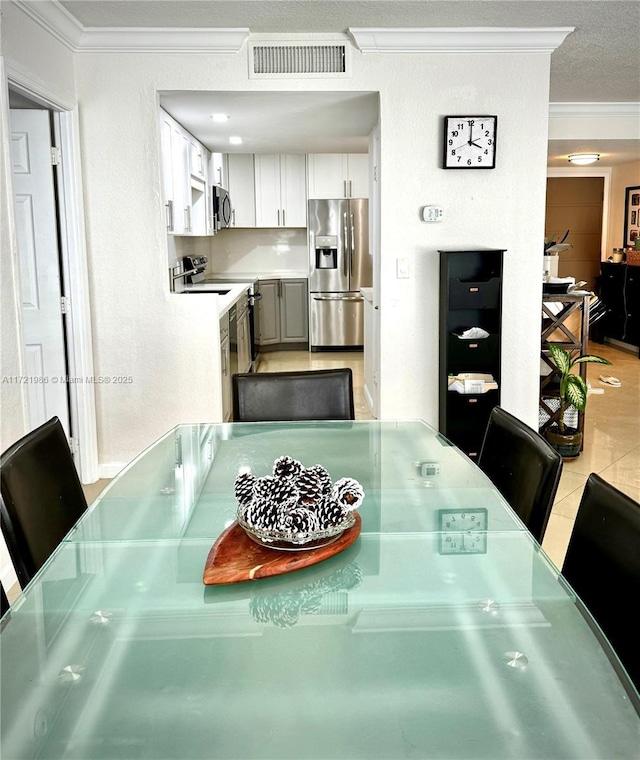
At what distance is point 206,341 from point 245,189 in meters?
4.45

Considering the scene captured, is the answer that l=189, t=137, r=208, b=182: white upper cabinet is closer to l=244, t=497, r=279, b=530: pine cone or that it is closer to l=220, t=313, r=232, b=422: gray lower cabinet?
l=220, t=313, r=232, b=422: gray lower cabinet

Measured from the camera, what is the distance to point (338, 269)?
8422 mm

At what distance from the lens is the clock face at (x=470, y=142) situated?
13.7ft

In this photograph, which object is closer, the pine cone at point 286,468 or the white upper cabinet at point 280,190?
the pine cone at point 286,468

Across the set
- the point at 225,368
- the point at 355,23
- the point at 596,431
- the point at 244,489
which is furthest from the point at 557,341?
the point at 244,489

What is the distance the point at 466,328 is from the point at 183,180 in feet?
7.94

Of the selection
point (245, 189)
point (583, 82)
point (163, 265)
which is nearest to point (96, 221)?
point (163, 265)

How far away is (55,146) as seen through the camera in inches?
155

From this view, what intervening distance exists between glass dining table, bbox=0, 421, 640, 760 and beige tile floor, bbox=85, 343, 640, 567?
185 centimetres

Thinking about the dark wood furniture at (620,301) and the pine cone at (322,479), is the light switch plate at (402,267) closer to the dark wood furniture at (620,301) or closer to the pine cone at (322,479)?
the pine cone at (322,479)

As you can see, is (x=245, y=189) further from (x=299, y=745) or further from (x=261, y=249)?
(x=299, y=745)

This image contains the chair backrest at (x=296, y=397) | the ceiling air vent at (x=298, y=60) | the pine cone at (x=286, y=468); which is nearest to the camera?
the pine cone at (x=286, y=468)

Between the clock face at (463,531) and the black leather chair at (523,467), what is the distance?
5.9 inches

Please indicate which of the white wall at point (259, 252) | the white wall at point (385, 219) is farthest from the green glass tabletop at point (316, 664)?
the white wall at point (259, 252)
